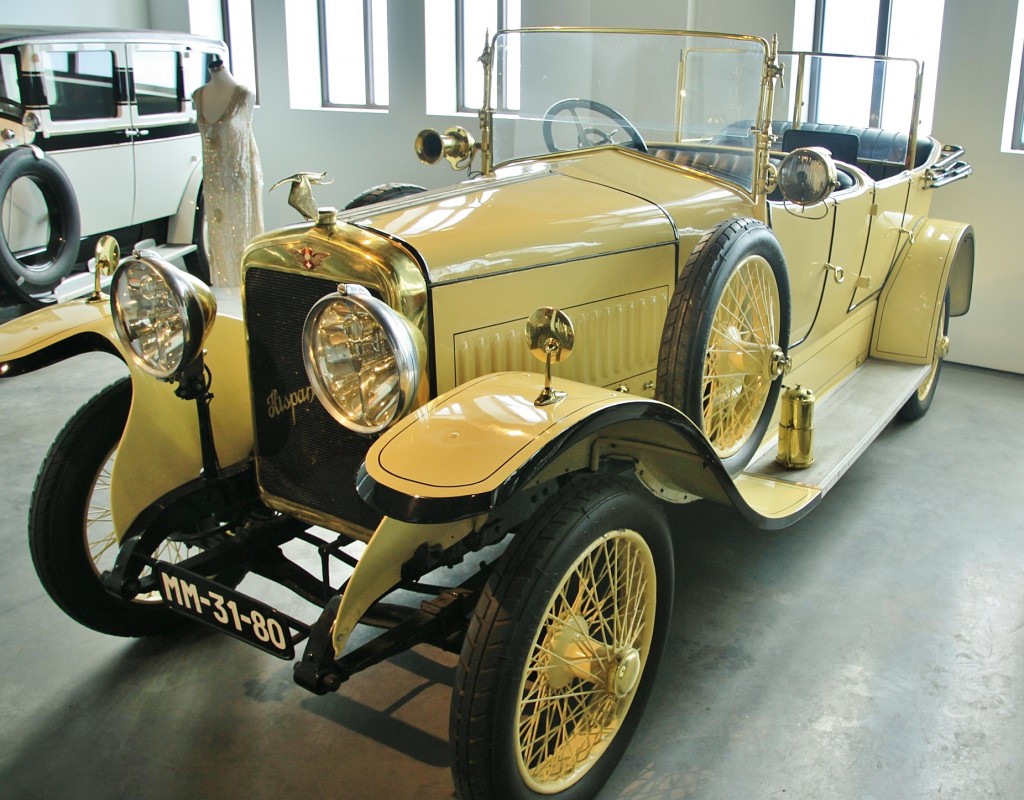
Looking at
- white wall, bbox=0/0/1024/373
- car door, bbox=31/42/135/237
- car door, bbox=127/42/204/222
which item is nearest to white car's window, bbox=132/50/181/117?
car door, bbox=127/42/204/222

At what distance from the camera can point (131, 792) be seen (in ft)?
7.59


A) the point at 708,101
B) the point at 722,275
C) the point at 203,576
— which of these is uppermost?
the point at 708,101

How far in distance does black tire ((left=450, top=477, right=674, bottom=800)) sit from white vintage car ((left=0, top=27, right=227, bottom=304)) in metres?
4.85

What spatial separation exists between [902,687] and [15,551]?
2993 mm

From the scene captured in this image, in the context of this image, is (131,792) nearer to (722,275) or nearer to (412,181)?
(722,275)

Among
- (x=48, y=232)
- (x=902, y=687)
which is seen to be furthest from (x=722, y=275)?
(x=48, y=232)

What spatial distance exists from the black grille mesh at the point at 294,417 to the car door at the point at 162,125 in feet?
17.1

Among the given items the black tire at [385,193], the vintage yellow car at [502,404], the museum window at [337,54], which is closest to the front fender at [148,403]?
the vintage yellow car at [502,404]

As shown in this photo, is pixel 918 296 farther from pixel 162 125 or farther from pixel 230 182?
pixel 162 125

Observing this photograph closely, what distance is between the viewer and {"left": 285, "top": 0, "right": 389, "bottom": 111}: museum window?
9305 mm

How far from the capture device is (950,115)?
5.62 m

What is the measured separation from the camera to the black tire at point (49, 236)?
18.7 ft

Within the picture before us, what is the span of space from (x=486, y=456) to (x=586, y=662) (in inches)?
23.7

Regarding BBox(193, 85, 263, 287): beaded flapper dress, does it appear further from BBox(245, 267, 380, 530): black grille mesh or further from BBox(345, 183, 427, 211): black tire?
BBox(245, 267, 380, 530): black grille mesh
